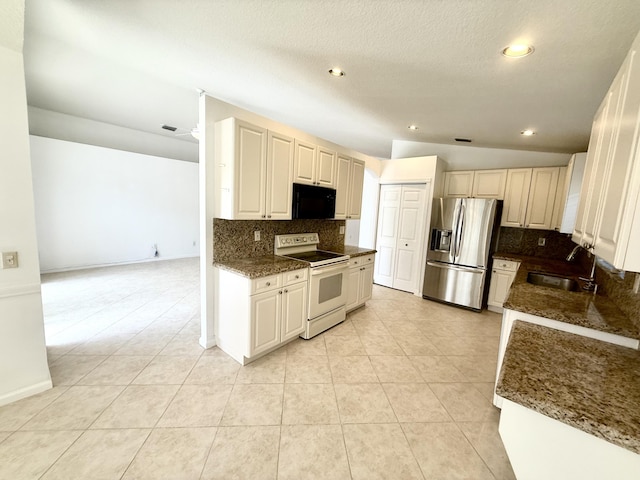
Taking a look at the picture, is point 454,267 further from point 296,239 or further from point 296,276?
point 296,276

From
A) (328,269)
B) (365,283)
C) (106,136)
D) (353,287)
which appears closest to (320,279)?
(328,269)

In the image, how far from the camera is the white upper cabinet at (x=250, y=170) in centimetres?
240

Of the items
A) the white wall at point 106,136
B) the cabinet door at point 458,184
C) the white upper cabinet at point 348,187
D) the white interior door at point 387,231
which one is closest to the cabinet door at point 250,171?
the white upper cabinet at point 348,187

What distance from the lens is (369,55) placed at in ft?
6.42

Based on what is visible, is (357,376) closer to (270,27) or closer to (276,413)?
(276,413)

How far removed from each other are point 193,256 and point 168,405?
238 inches

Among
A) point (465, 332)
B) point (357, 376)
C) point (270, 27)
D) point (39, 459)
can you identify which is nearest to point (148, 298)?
point (39, 459)

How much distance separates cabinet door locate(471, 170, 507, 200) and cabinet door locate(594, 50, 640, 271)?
3091 millimetres

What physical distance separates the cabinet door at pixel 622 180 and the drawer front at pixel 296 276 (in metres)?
2.19

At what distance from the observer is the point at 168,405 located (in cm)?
196

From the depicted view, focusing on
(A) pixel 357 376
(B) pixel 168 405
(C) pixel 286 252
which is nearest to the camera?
(B) pixel 168 405

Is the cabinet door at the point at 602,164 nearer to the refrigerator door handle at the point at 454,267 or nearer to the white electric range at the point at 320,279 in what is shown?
the white electric range at the point at 320,279

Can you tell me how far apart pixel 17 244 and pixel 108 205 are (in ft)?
15.6

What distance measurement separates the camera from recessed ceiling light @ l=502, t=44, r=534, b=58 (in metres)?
1.65
